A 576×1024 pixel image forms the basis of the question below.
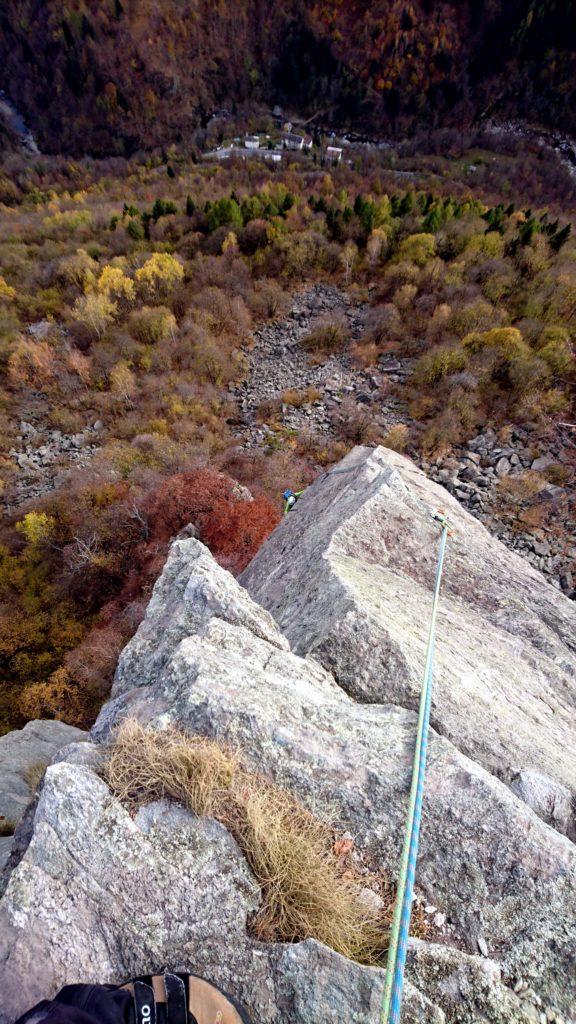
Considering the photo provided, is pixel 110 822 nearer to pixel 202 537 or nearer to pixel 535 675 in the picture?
pixel 535 675

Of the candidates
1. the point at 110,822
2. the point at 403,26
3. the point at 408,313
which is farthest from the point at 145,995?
the point at 403,26

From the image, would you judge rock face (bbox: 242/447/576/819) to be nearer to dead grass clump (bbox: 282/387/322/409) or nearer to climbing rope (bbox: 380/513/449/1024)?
climbing rope (bbox: 380/513/449/1024)

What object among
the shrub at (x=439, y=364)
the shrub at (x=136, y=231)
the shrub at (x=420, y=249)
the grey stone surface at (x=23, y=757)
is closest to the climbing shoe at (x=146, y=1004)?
the grey stone surface at (x=23, y=757)

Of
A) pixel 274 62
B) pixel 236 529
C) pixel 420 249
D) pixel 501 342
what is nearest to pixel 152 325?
pixel 420 249

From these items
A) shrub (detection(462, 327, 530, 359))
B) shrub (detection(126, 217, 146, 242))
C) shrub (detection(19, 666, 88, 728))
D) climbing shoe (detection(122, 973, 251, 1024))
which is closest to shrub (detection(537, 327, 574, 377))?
shrub (detection(462, 327, 530, 359))

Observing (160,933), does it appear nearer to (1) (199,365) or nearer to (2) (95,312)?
(1) (199,365)

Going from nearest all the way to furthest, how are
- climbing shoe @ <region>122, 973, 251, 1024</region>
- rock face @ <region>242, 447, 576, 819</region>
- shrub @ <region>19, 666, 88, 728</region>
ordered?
climbing shoe @ <region>122, 973, 251, 1024</region>, rock face @ <region>242, 447, 576, 819</region>, shrub @ <region>19, 666, 88, 728</region>

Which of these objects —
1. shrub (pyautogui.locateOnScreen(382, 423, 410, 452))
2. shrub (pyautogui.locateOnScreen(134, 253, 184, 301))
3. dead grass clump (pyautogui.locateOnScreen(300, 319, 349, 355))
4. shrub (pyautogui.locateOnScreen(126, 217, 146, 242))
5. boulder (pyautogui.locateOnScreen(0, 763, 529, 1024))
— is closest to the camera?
boulder (pyautogui.locateOnScreen(0, 763, 529, 1024))
